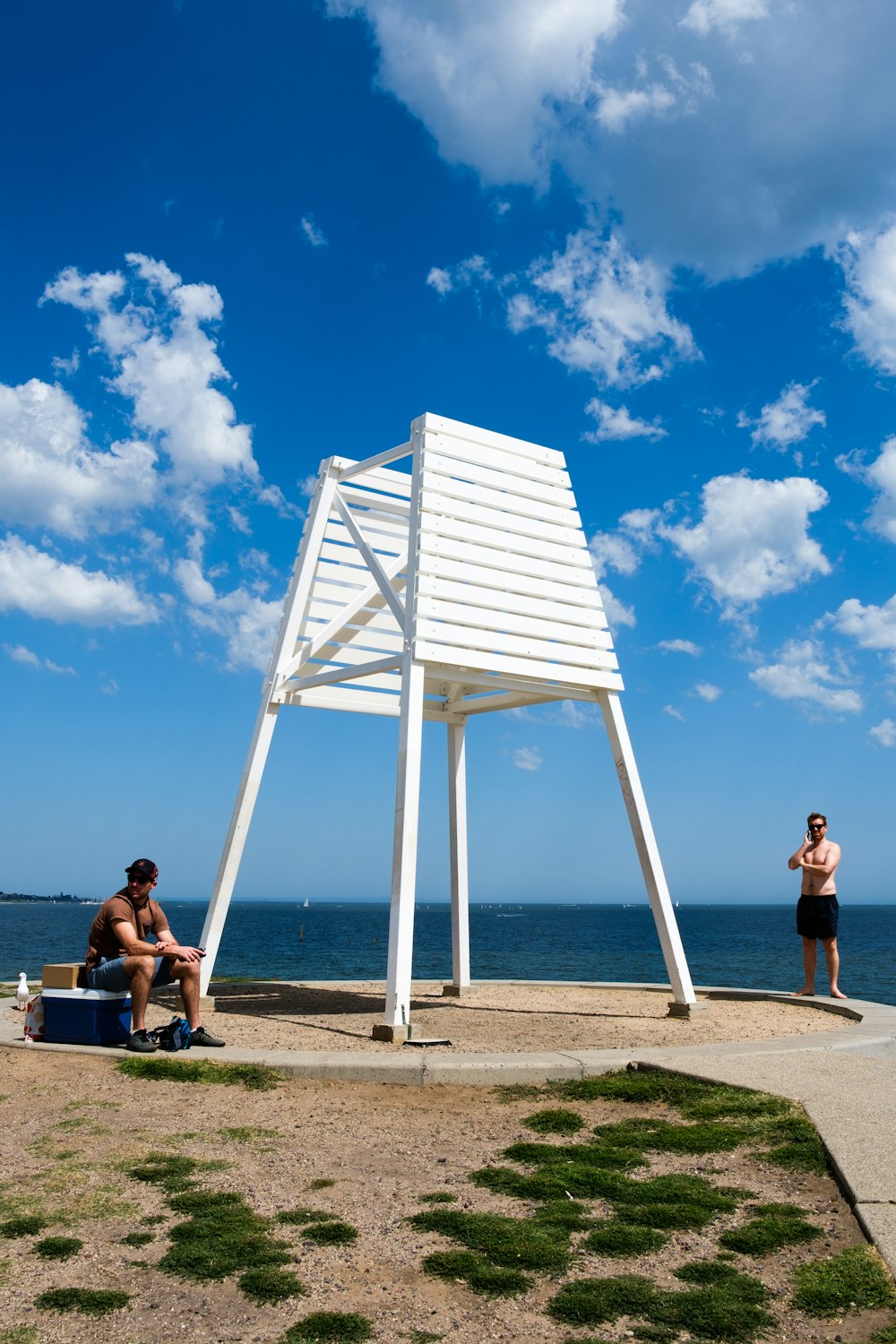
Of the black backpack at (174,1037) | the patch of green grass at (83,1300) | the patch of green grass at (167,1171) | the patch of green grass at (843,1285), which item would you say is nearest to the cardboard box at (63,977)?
the black backpack at (174,1037)

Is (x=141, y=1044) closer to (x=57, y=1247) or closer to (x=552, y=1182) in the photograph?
(x=57, y=1247)

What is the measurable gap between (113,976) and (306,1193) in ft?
13.7

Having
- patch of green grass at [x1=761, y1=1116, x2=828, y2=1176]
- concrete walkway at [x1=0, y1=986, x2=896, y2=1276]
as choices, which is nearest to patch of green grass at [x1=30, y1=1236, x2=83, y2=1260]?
concrete walkway at [x1=0, y1=986, x2=896, y2=1276]

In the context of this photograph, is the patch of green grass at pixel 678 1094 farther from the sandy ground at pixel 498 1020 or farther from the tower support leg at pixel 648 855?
the tower support leg at pixel 648 855

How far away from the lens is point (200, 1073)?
7.62 metres

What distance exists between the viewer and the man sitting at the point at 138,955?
845 centimetres

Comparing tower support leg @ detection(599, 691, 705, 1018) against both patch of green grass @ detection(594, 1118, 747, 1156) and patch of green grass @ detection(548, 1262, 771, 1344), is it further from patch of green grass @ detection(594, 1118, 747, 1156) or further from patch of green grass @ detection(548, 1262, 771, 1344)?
patch of green grass @ detection(548, 1262, 771, 1344)

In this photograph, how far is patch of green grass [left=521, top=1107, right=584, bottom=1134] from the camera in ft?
20.9

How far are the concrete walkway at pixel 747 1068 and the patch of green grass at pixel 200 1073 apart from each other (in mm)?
135

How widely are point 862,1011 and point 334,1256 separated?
849 centimetres

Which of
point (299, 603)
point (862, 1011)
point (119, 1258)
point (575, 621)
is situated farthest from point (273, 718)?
point (119, 1258)

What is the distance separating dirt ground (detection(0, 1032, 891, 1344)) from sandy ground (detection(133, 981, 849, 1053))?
190cm

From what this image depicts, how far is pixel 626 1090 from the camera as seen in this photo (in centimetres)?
711

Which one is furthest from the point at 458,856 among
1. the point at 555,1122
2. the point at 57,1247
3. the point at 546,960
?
the point at 546,960
